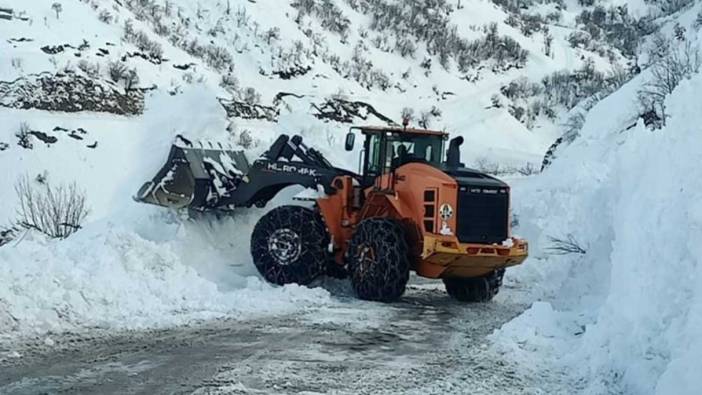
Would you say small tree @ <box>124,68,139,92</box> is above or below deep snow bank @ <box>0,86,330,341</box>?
above

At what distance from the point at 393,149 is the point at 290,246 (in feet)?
6.94

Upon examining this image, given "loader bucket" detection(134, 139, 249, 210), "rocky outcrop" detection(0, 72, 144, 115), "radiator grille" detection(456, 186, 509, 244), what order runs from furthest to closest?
"rocky outcrop" detection(0, 72, 144, 115)
"loader bucket" detection(134, 139, 249, 210)
"radiator grille" detection(456, 186, 509, 244)

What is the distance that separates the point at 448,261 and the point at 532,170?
18.2 meters

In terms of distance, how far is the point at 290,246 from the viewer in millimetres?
13156

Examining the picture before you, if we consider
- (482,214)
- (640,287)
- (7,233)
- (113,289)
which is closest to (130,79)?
(7,233)

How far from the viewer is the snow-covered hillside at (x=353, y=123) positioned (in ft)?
25.9

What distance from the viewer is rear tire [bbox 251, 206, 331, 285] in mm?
13078

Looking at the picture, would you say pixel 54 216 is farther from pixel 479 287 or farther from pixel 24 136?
pixel 24 136

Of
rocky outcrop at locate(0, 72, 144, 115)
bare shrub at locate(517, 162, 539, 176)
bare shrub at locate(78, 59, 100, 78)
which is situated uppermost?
bare shrub at locate(78, 59, 100, 78)

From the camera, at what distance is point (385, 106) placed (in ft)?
119

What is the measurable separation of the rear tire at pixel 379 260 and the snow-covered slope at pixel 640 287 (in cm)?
223

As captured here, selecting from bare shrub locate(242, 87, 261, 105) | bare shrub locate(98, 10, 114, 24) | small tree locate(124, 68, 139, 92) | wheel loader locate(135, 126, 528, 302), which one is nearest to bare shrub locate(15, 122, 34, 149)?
small tree locate(124, 68, 139, 92)

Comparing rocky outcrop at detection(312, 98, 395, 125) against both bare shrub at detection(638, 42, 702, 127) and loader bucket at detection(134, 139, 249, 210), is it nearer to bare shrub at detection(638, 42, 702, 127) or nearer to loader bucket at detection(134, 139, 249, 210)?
bare shrub at detection(638, 42, 702, 127)

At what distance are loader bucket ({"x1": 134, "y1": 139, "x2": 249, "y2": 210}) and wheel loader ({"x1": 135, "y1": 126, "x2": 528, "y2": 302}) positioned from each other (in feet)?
0.05
